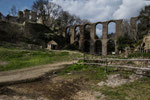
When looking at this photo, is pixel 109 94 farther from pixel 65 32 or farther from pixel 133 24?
pixel 65 32

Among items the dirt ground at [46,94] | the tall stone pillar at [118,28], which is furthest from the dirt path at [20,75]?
the tall stone pillar at [118,28]

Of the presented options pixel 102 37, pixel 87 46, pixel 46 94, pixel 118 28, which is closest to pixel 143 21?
pixel 118 28

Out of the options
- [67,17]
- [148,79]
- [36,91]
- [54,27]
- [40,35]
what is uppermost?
[67,17]

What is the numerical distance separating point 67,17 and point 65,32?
7.75 m

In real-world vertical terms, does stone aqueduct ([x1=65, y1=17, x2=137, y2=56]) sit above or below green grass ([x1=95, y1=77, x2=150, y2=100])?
above

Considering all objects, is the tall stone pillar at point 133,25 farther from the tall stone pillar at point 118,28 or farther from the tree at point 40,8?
the tree at point 40,8

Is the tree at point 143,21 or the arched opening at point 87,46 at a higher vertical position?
the tree at point 143,21

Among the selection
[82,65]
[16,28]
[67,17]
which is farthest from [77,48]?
[82,65]

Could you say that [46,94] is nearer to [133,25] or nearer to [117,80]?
[117,80]

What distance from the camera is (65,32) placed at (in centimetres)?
4694

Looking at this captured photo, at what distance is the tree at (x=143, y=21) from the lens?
31911mm

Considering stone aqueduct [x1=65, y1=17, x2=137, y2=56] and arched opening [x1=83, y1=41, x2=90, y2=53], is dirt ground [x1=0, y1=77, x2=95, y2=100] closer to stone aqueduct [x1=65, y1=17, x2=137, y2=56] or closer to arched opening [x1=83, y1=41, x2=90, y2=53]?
stone aqueduct [x1=65, y1=17, x2=137, y2=56]

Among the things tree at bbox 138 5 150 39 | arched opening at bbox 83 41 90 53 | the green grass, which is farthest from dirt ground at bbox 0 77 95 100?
arched opening at bbox 83 41 90 53

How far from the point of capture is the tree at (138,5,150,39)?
31911mm
